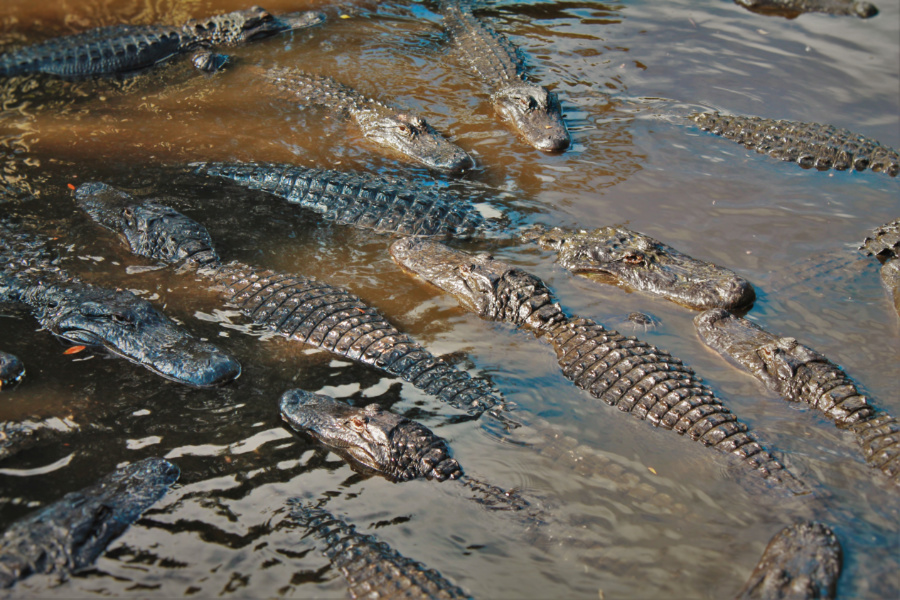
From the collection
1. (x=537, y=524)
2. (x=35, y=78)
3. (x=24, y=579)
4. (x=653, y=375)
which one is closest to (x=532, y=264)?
(x=653, y=375)

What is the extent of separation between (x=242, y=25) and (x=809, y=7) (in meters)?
8.89

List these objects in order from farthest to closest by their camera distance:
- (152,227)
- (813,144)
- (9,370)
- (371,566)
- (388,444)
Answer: (813,144) → (152,227) → (9,370) → (388,444) → (371,566)

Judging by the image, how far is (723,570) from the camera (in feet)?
10.8

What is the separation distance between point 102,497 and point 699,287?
4352mm

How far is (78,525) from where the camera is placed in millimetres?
3219

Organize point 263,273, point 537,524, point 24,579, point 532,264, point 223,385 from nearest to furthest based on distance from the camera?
point 24,579
point 537,524
point 223,385
point 263,273
point 532,264

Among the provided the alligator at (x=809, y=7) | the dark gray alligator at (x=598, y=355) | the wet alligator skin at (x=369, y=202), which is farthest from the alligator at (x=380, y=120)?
the alligator at (x=809, y=7)

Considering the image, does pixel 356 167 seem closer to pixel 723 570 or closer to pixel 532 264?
pixel 532 264

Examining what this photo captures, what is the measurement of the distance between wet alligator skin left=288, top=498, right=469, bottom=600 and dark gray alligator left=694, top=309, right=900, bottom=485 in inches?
104

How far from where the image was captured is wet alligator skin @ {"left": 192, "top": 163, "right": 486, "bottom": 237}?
606 cm

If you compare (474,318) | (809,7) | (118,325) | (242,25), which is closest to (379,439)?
(474,318)

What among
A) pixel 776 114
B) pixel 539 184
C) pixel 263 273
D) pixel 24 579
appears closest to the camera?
pixel 24 579

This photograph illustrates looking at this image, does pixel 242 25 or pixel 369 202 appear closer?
pixel 369 202

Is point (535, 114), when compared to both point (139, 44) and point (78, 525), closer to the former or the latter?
point (139, 44)
